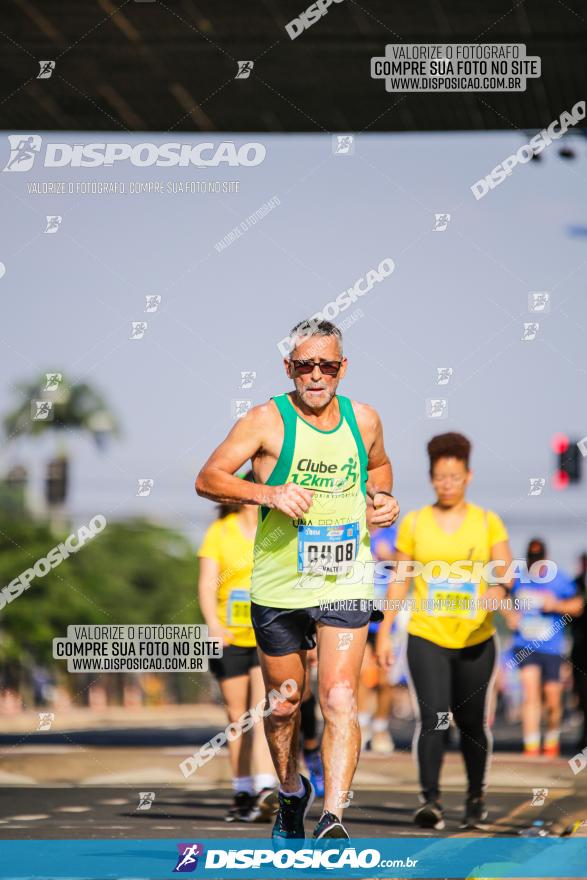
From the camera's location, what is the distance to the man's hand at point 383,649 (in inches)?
322

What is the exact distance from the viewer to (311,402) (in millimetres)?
6500

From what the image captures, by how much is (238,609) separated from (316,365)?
2.95 metres

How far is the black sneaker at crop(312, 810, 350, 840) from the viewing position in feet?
20.3

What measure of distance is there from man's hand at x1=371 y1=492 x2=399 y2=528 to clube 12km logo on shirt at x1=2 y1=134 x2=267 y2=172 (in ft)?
10.4

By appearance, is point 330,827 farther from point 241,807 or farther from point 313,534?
point 241,807

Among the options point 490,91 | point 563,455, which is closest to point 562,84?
point 490,91

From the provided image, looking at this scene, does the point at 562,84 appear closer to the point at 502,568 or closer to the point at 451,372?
the point at 451,372

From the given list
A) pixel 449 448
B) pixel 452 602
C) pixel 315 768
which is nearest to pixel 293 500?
pixel 452 602

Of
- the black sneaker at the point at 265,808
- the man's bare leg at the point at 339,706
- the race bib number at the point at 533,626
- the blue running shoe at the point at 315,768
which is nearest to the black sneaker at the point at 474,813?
the black sneaker at the point at 265,808

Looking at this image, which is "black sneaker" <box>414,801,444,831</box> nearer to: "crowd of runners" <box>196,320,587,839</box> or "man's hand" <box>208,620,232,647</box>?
"crowd of runners" <box>196,320,587,839</box>

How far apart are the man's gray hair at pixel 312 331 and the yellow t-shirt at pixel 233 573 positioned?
8.80 feet

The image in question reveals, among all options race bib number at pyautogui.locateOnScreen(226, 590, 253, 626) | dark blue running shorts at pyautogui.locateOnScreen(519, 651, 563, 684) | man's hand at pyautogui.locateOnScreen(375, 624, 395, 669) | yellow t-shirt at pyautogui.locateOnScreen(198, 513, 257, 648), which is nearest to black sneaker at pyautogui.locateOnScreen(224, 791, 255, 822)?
yellow t-shirt at pyautogui.locateOnScreen(198, 513, 257, 648)

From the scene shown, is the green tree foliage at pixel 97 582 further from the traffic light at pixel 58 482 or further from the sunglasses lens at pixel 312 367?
the sunglasses lens at pixel 312 367

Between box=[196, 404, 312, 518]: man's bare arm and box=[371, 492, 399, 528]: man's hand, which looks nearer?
box=[196, 404, 312, 518]: man's bare arm
